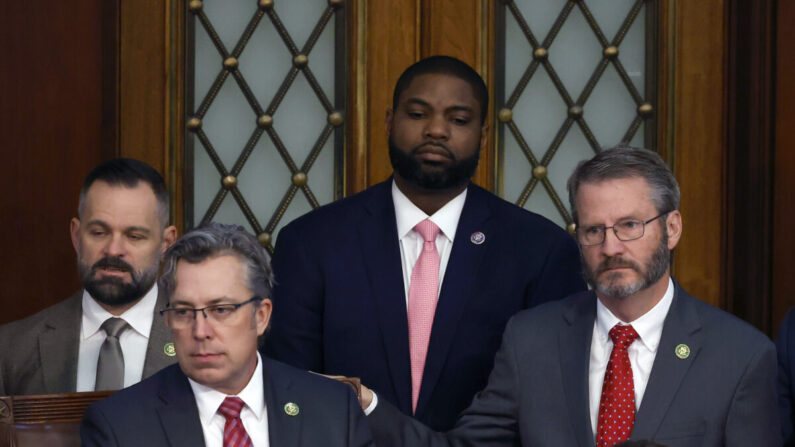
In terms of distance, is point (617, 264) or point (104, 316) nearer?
point (617, 264)

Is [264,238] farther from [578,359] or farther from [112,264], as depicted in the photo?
[578,359]

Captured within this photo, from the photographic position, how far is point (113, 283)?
2.85 meters

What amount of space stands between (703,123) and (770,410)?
1.29m

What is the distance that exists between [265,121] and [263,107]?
6 centimetres

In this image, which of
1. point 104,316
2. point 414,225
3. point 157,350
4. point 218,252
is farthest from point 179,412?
point 414,225

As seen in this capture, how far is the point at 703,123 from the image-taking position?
11.8 ft

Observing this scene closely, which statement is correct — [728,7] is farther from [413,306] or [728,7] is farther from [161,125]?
[161,125]

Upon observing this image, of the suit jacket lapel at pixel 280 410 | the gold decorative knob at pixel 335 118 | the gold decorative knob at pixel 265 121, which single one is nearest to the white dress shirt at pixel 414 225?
the suit jacket lapel at pixel 280 410

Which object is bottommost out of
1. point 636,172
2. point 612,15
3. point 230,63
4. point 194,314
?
point 194,314

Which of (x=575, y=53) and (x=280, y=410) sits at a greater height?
(x=575, y=53)

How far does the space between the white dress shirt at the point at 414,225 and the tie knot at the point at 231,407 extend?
695mm

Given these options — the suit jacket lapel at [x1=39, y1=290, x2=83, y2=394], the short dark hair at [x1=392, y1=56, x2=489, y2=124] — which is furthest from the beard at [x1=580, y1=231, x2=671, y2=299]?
the suit jacket lapel at [x1=39, y1=290, x2=83, y2=394]

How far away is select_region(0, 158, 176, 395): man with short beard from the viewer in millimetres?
2855

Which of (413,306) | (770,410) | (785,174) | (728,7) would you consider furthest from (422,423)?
(728,7)
